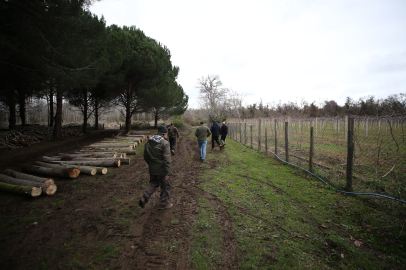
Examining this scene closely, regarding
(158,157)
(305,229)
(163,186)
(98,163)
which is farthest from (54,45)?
(305,229)

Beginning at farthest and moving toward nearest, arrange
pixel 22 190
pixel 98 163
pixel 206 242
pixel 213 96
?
pixel 213 96
pixel 98 163
pixel 22 190
pixel 206 242

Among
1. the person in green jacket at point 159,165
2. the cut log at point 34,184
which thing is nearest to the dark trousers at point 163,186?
the person in green jacket at point 159,165

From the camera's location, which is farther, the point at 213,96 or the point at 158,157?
the point at 213,96

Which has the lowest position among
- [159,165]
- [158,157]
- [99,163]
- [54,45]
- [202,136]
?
[99,163]

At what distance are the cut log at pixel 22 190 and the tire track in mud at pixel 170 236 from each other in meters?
2.81

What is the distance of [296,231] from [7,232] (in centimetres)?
500

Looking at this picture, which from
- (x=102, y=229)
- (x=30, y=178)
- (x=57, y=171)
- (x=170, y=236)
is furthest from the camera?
(x=57, y=171)

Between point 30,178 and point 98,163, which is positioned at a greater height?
point 30,178

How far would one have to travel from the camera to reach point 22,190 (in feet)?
15.8

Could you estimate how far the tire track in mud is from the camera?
272 cm

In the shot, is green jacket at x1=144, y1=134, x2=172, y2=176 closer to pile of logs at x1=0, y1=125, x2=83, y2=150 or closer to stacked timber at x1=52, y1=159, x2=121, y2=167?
stacked timber at x1=52, y1=159, x2=121, y2=167

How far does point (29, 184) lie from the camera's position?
510cm

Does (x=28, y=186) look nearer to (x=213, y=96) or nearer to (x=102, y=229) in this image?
(x=102, y=229)

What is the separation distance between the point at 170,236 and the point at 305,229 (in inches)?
94.2
